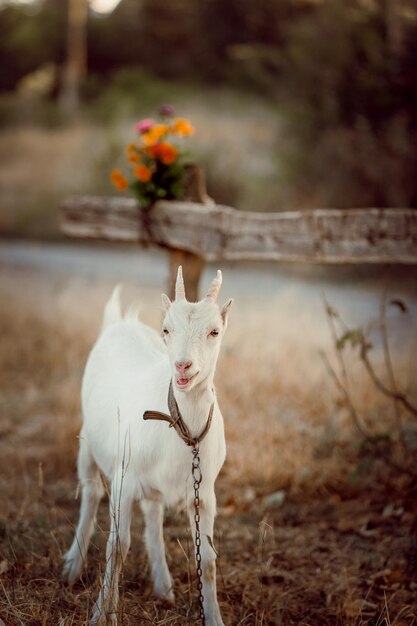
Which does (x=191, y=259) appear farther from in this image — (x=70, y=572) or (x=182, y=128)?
(x=70, y=572)

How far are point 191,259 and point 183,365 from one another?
2.32 metres

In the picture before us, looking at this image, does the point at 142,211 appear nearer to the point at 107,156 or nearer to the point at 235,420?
the point at 235,420

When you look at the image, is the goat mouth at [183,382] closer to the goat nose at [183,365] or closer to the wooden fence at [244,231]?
the goat nose at [183,365]

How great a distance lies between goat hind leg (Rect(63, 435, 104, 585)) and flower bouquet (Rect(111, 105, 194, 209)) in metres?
1.86

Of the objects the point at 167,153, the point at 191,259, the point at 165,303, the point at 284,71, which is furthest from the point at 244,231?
the point at 284,71

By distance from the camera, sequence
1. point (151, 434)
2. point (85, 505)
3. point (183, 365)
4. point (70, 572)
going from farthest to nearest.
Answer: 1. point (85, 505)
2. point (70, 572)
3. point (151, 434)
4. point (183, 365)

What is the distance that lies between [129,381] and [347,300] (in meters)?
6.51

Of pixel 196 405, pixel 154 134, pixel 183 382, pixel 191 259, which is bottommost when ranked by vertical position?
pixel 196 405

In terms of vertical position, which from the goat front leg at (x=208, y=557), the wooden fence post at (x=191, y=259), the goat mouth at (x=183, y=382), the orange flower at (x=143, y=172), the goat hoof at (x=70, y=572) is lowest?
the goat hoof at (x=70, y=572)

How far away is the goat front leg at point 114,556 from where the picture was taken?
112 inches

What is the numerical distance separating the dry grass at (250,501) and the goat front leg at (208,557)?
0.38 ft

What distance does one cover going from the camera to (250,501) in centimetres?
488

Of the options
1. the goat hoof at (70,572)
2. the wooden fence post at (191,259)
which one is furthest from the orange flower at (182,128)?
the goat hoof at (70,572)

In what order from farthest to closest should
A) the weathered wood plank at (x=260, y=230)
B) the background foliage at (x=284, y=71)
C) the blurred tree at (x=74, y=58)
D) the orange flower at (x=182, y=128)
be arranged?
the blurred tree at (x=74, y=58)
the background foliage at (x=284, y=71)
the orange flower at (x=182, y=128)
the weathered wood plank at (x=260, y=230)
